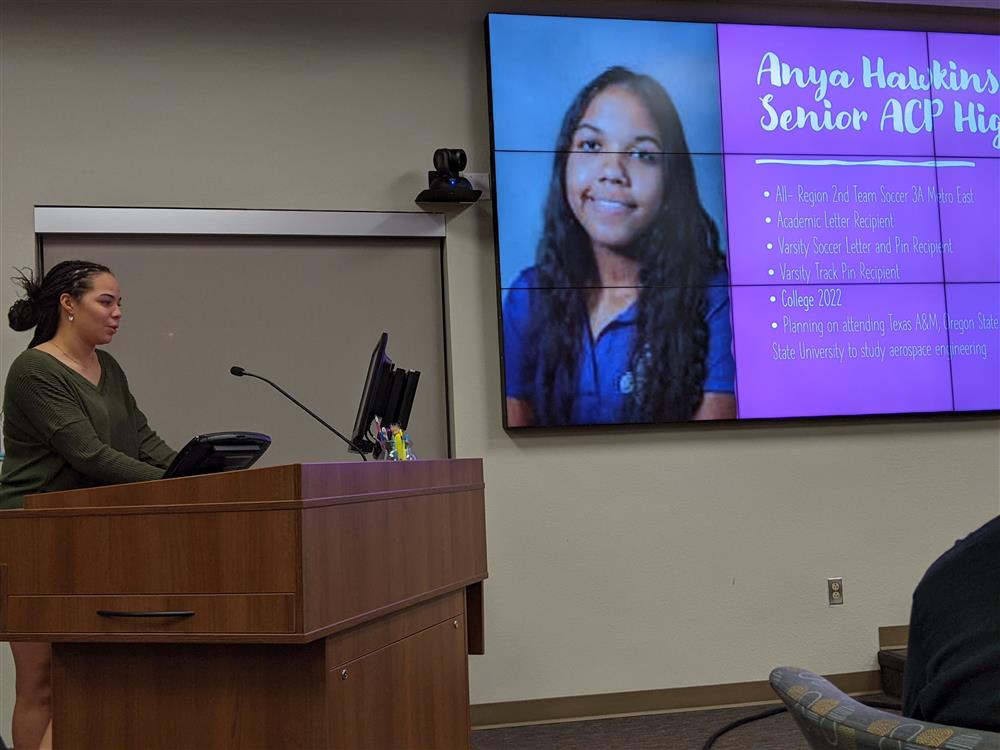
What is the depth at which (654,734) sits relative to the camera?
3.95 meters

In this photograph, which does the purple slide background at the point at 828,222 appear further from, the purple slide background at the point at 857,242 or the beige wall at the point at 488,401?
the beige wall at the point at 488,401

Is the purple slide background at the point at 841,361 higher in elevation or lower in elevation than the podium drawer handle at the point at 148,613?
higher

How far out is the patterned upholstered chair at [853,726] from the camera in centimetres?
112

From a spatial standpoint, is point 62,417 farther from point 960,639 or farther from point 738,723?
point 738,723

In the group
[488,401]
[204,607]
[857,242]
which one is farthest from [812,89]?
[204,607]

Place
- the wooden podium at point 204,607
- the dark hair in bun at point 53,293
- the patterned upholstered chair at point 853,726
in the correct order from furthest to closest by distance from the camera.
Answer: the dark hair in bun at point 53,293
the wooden podium at point 204,607
the patterned upholstered chair at point 853,726

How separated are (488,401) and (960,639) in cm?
318

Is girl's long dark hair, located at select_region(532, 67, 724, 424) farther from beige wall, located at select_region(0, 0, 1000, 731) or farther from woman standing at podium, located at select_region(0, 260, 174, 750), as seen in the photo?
woman standing at podium, located at select_region(0, 260, 174, 750)

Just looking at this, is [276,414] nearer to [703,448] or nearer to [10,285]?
[10,285]

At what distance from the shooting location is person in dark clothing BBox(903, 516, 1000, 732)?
1175 millimetres

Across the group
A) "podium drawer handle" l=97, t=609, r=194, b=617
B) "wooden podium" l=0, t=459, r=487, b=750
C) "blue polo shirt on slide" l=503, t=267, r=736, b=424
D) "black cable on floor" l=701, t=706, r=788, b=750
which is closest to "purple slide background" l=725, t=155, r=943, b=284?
"blue polo shirt on slide" l=503, t=267, r=736, b=424

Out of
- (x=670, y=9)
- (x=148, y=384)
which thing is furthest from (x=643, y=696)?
(x=670, y=9)

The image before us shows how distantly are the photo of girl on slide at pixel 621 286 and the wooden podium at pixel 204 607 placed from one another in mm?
2155

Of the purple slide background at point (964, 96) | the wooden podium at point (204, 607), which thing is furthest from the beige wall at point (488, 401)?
the wooden podium at point (204, 607)
